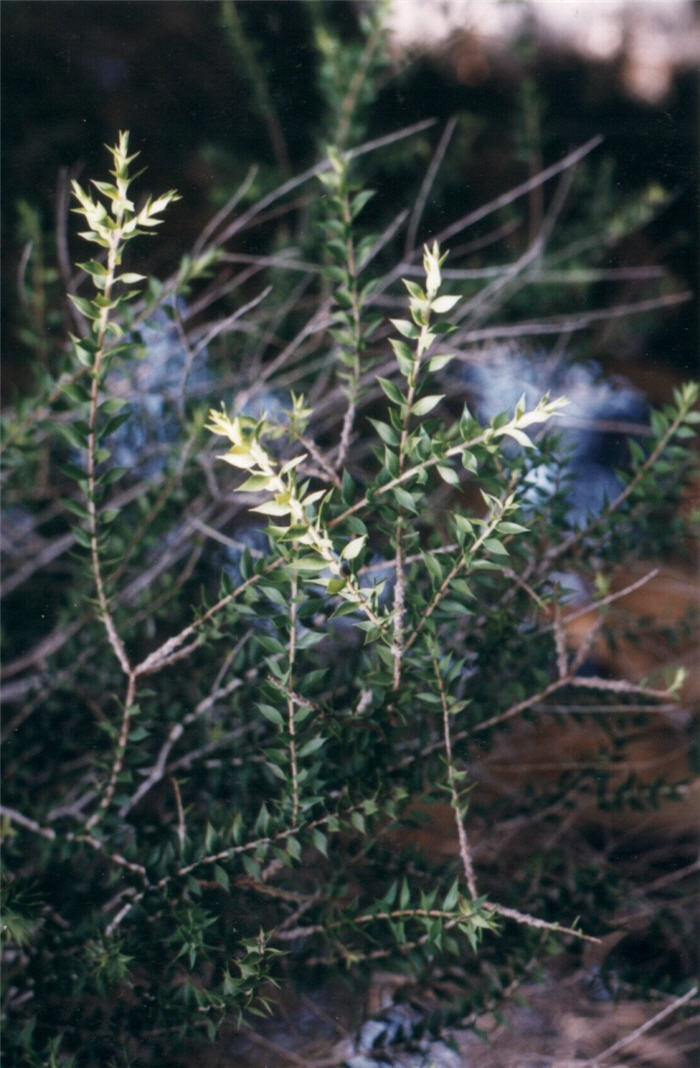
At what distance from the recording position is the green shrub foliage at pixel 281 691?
2.85 ft

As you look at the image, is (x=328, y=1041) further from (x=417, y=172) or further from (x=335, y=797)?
(x=417, y=172)

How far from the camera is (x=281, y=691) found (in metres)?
0.88

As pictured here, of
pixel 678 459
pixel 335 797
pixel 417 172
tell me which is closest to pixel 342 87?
pixel 417 172

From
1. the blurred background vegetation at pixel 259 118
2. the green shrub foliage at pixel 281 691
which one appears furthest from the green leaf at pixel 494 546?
the blurred background vegetation at pixel 259 118

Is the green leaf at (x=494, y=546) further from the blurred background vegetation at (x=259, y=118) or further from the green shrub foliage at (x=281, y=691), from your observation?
the blurred background vegetation at (x=259, y=118)

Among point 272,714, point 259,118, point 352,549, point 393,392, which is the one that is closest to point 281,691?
point 272,714

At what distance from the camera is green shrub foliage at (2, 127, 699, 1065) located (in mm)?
869

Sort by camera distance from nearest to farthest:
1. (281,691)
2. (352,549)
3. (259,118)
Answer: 1. (352,549)
2. (281,691)
3. (259,118)

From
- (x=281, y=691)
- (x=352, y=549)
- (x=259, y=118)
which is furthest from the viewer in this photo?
(x=259, y=118)

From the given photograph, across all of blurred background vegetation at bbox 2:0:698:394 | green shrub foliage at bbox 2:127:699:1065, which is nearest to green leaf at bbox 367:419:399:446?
green shrub foliage at bbox 2:127:699:1065

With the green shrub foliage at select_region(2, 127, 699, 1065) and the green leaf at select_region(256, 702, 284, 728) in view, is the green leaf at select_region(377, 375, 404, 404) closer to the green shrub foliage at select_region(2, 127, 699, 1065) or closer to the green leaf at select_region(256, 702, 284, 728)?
the green shrub foliage at select_region(2, 127, 699, 1065)

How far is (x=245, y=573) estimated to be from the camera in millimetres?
951

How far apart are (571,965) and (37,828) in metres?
0.86

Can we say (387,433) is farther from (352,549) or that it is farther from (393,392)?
(352,549)
